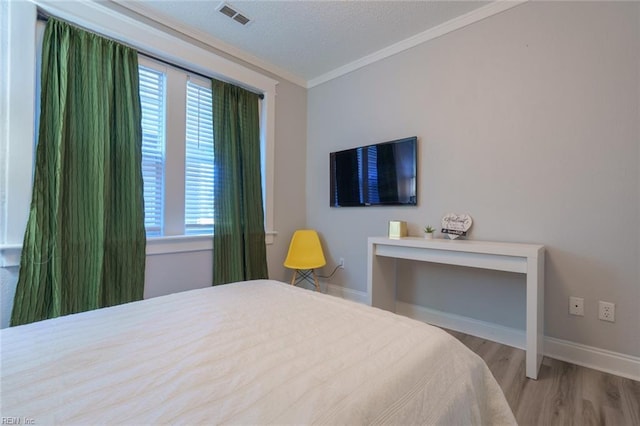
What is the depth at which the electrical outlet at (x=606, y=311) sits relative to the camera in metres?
1.77

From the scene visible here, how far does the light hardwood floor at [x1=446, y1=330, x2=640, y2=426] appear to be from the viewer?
1.38m

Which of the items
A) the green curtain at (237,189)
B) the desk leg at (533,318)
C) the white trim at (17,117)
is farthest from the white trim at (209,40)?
the desk leg at (533,318)

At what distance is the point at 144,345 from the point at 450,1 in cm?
288

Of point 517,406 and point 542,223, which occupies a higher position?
point 542,223

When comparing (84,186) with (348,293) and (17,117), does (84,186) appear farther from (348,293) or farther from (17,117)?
(348,293)

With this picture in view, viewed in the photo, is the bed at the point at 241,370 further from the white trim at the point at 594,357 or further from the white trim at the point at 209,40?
the white trim at the point at 209,40

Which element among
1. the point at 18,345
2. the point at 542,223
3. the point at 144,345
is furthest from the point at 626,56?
the point at 18,345

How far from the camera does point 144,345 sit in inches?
35.2

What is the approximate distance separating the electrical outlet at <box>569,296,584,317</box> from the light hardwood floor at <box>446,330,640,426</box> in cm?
34

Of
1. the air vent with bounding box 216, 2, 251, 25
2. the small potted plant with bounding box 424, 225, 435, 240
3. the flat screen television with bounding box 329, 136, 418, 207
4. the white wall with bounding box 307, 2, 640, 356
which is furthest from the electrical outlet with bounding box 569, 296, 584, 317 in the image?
the air vent with bounding box 216, 2, 251, 25

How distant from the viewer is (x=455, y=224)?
237 cm

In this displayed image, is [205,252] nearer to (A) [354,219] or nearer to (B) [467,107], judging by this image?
(A) [354,219]

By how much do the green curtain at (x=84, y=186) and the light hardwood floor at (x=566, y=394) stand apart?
2588mm

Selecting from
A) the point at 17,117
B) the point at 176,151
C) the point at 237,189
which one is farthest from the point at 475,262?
the point at 17,117
